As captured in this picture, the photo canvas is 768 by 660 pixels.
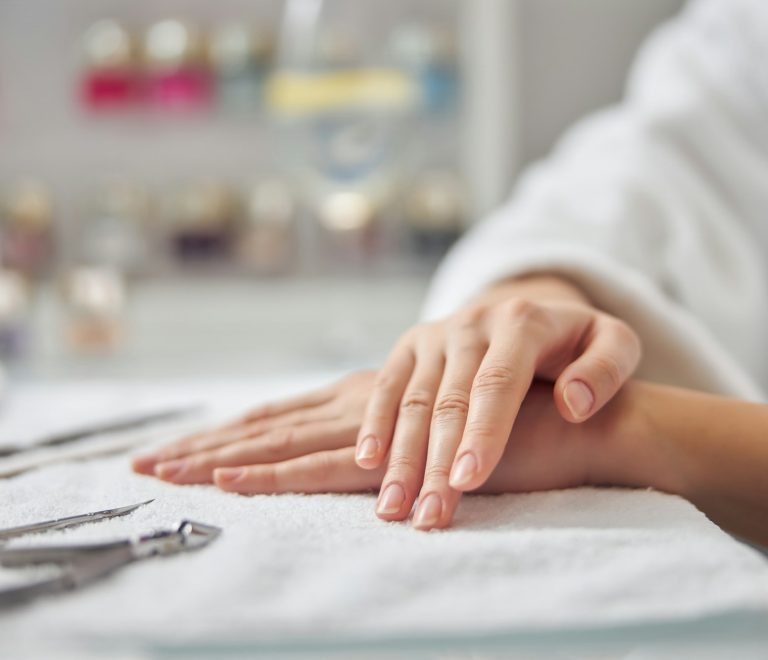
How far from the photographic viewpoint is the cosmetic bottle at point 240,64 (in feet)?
5.60

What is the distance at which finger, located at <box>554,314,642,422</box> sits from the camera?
0.43 m

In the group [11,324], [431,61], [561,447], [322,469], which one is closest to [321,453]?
[322,469]

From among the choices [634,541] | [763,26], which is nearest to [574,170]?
[763,26]

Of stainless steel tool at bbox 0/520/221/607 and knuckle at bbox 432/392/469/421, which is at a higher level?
stainless steel tool at bbox 0/520/221/607

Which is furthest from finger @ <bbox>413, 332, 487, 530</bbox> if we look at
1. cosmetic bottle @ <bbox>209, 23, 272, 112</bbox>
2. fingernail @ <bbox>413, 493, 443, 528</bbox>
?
cosmetic bottle @ <bbox>209, 23, 272, 112</bbox>

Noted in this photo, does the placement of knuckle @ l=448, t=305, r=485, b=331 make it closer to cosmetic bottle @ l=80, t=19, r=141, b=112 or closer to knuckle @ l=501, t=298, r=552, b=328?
knuckle @ l=501, t=298, r=552, b=328

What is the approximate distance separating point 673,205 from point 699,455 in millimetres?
466

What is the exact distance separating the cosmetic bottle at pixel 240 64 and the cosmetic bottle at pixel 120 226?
0.26 meters

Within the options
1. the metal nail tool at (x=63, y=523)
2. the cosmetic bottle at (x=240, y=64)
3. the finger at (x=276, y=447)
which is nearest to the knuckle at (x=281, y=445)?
the finger at (x=276, y=447)

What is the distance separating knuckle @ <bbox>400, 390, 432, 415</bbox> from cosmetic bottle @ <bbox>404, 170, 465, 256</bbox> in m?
1.25

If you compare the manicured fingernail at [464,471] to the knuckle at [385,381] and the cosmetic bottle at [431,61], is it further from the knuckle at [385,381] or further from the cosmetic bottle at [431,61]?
the cosmetic bottle at [431,61]

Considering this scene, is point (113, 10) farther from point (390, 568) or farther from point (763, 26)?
point (390, 568)

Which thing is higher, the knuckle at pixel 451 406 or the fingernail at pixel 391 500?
the knuckle at pixel 451 406

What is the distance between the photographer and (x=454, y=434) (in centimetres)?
42
